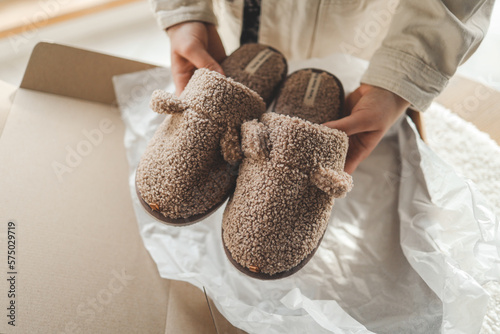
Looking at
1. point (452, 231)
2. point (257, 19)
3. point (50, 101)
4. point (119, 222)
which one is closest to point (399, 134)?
point (452, 231)

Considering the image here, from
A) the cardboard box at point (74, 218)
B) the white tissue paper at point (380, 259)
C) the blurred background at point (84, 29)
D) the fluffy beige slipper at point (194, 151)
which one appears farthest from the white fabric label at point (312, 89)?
the blurred background at point (84, 29)

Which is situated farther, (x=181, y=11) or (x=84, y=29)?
(x=84, y=29)

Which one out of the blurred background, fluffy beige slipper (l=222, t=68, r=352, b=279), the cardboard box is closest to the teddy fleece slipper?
fluffy beige slipper (l=222, t=68, r=352, b=279)

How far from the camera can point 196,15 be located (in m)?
0.60

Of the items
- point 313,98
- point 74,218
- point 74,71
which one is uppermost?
point 313,98

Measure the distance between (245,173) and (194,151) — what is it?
7 cm

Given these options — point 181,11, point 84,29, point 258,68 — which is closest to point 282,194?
point 258,68

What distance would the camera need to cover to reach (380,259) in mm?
622

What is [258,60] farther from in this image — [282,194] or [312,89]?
[282,194]

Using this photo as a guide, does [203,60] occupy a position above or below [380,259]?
above

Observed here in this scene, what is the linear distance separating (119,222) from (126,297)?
125 millimetres

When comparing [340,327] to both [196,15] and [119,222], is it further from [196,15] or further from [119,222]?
[196,15]

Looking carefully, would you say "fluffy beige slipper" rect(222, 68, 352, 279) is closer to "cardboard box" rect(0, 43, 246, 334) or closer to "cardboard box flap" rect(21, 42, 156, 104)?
"cardboard box" rect(0, 43, 246, 334)

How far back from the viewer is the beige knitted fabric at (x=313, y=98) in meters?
0.53
